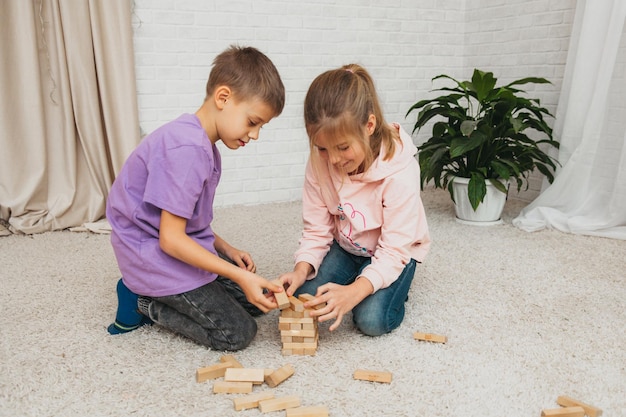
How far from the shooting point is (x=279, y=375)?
49.6 inches

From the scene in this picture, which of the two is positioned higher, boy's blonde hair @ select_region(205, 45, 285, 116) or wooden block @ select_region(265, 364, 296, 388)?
boy's blonde hair @ select_region(205, 45, 285, 116)

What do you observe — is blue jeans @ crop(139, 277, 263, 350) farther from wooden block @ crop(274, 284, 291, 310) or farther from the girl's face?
the girl's face

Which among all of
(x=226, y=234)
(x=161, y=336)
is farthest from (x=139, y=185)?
(x=226, y=234)

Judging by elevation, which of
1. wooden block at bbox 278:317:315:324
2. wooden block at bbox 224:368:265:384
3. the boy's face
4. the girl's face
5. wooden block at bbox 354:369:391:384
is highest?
the boy's face

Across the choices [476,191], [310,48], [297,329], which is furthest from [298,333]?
[310,48]

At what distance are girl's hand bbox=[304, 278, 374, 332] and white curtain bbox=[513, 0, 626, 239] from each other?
150cm

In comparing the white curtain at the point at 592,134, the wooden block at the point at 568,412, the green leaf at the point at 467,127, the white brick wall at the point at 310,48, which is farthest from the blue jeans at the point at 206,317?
the white curtain at the point at 592,134

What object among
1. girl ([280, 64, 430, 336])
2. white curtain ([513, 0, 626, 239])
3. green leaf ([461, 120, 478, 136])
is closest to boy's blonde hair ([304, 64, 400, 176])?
girl ([280, 64, 430, 336])

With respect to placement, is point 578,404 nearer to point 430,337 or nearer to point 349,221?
point 430,337

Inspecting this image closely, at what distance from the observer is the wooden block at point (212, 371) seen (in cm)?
127

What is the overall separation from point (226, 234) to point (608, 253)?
65.8 inches

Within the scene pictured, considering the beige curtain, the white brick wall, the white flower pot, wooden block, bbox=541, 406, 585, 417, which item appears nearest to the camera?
wooden block, bbox=541, 406, 585, 417

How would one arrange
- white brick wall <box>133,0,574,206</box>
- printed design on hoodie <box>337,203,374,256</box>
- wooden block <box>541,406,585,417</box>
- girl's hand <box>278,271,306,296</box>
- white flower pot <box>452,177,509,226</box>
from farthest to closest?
white brick wall <box>133,0,574,206</box> < white flower pot <box>452,177,509,226</box> < printed design on hoodie <box>337,203,374,256</box> < girl's hand <box>278,271,306,296</box> < wooden block <box>541,406,585,417</box>

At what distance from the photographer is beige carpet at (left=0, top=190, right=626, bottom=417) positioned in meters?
1.20
